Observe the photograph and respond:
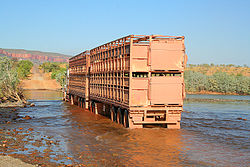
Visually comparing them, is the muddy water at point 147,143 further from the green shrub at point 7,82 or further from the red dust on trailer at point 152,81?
the green shrub at point 7,82

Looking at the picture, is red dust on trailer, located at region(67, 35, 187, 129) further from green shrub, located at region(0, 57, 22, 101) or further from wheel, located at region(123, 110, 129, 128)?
green shrub, located at region(0, 57, 22, 101)

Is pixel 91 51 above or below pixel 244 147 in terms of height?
above

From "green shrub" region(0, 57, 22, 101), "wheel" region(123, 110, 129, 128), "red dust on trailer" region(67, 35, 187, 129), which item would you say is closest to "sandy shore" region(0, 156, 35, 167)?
"red dust on trailer" region(67, 35, 187, 129)

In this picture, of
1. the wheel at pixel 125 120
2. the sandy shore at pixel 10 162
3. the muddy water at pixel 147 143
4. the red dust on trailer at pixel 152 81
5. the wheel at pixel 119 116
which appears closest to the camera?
the sandy shore at pixel 10 162

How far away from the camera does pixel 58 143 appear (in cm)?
1298

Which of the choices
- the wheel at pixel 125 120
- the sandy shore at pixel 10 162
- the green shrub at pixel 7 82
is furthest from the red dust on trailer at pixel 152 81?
the green shrub at pixel 7 82

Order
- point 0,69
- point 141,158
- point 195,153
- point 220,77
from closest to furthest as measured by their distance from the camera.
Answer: point 141,158
point 195,153
point 0,69
point 220,77

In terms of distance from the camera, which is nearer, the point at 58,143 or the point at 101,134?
the point at 58,143

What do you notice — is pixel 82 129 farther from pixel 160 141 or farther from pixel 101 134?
pixel 160 141

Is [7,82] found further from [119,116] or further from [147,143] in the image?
[147,143]

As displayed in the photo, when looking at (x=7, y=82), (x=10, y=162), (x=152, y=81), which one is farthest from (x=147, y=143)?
(x=7, y=82)

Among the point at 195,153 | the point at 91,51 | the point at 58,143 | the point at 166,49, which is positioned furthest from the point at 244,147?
the point at 91,51

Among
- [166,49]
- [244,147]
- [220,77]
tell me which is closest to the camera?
[244,147]

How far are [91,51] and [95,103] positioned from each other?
4.53 meters
